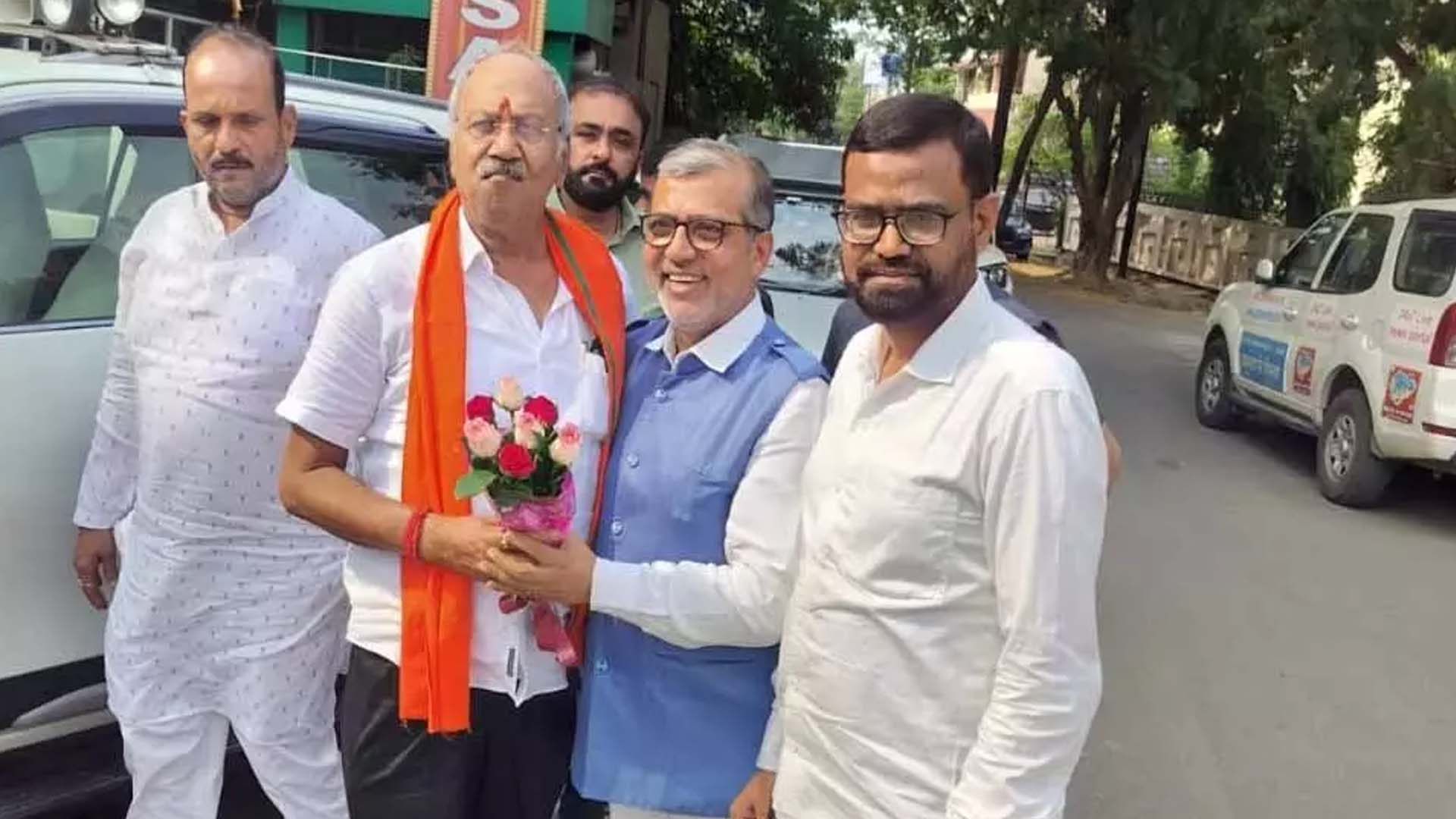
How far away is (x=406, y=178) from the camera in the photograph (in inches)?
151

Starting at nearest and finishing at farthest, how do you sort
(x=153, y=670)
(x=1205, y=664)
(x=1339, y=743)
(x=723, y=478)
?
(x=723, y=478) → (x=153, y=670) → (x=1339, y=743) → (x=1205, y=664)

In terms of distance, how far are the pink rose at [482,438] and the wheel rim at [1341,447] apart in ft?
26.0

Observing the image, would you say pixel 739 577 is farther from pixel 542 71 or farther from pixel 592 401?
pixel 542 71

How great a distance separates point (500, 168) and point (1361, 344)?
7.76 metres

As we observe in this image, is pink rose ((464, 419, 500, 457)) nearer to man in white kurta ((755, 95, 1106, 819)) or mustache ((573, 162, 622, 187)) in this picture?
Answer: man in white kurta ((755, 95, 1106, 819))

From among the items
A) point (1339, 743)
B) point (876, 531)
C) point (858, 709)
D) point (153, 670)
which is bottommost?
point (1339, 743)

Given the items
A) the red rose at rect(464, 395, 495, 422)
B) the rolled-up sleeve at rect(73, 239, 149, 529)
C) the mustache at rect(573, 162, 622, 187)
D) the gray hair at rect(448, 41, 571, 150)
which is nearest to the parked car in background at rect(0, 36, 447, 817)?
the rolled-up sleeve at rect(73, 239, 149, 529)

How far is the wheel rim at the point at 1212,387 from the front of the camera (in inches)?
436

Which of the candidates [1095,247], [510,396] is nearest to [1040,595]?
[510,396]

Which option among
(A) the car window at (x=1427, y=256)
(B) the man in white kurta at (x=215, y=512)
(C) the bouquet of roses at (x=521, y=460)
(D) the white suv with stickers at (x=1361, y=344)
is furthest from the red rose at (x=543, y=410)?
(A) the car window at (x=1427, y=256)

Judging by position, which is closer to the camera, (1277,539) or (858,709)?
(858,709)

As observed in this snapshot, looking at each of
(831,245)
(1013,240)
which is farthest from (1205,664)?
(1013,240)

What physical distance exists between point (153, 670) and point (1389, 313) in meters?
7.80

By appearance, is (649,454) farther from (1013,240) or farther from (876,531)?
(1013,240)
